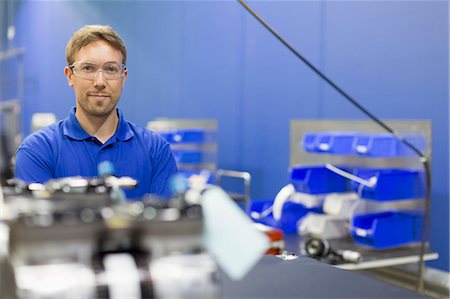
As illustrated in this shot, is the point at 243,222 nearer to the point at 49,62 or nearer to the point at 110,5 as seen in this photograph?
the point at 110,5

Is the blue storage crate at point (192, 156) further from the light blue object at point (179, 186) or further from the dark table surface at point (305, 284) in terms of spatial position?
the light blue object at point (179, 186)

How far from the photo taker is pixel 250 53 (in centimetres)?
392

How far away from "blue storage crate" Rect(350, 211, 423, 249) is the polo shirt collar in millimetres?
1117

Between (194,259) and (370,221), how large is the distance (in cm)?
191

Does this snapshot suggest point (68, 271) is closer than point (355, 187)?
Yes

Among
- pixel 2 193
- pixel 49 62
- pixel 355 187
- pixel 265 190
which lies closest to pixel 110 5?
pixel 49 62

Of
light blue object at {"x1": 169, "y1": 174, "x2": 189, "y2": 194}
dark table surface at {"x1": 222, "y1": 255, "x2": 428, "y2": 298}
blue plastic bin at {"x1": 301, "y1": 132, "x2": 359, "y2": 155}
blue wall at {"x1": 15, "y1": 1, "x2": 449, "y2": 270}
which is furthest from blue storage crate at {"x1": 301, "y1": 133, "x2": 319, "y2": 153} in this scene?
light blue object at {"x1": 169, "y1": 174, "x2": 189, "y2": 194}

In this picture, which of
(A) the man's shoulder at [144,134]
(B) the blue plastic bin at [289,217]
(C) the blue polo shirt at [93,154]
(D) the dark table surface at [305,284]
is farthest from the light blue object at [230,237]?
(B) the blue plastic bin at [289,217]

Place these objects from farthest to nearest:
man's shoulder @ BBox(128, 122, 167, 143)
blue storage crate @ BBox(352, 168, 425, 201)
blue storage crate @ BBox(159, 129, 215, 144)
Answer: blue storage crate @ BBox(159, 129, 215, 144), blue storage crate @ BBox(352, 168, 425, 201), man's shoulder @ BBox(128, 122, 167, 143)

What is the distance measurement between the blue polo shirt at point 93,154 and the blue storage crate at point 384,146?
3.31 feet

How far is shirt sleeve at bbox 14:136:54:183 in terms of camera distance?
155 centimetres

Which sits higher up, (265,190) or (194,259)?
(194,259)

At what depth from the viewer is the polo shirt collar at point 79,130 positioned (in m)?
1.73

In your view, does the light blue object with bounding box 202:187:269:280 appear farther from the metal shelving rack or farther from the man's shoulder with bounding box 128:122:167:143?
the metal shelving rack
